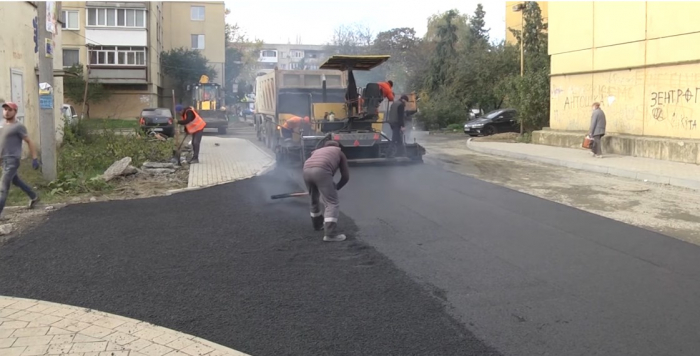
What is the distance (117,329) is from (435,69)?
1580 inches

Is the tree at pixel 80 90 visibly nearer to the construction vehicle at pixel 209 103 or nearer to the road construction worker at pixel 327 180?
the construction vehicle at pixel 209 103

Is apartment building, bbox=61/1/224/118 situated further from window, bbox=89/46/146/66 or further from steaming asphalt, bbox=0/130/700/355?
steaming asphalt, bbox=0/130/700/355

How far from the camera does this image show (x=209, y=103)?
35656mm

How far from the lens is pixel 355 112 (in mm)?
15094

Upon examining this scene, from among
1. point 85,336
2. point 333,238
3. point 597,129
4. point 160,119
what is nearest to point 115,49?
point 160,119

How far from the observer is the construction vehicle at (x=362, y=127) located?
46.1ft

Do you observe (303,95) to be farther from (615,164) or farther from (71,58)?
(71,58)

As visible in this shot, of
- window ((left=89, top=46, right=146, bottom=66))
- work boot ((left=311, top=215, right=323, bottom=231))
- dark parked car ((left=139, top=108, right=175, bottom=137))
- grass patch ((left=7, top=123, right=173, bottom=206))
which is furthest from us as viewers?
window ((left=89, top=46, right=146, bottom=66))

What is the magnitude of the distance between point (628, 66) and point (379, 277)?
13.6 meters

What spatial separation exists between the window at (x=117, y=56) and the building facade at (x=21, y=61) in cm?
2815

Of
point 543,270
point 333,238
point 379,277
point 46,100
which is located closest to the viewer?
point 379,277

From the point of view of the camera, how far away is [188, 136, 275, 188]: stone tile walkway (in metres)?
12.2

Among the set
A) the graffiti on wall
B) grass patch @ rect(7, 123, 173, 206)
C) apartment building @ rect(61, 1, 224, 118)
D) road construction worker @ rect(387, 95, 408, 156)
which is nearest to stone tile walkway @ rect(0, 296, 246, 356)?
grass patch @ rect(7, 123, 173, 206)

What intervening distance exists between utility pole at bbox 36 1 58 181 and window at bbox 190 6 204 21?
48.6 metres
